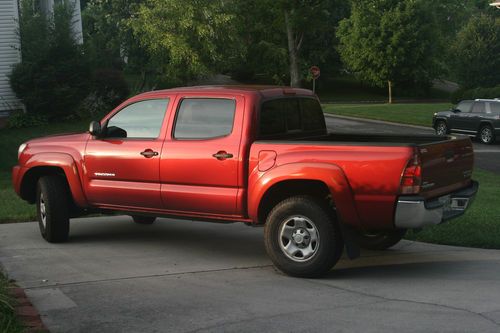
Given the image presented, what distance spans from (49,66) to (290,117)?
1968 centimetres

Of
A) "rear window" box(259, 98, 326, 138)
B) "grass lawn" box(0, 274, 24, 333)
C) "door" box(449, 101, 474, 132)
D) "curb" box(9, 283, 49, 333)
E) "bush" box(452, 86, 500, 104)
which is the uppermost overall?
"rear window" box(259, 98, 326, 138)

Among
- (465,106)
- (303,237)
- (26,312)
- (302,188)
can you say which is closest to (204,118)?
(302,188)

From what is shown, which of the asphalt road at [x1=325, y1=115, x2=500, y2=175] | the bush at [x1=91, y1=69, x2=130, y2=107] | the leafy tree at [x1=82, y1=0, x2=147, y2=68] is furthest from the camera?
the leafy tree at [x1=82, y1=0, x2=147, y2=68]

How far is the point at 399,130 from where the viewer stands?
105 ft

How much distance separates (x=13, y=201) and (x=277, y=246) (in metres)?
6.68

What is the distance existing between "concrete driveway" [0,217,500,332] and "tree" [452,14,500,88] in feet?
188

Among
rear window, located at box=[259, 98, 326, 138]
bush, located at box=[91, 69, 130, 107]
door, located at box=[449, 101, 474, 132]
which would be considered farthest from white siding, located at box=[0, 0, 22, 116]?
rear window, located at box=[259, 98, 326, 138]

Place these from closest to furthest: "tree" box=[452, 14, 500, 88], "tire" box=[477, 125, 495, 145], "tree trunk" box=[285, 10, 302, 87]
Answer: "tire" box=[477, 125, 495, 145] < "tree trunk" box=[285, 10, 302, 87] < "tree" box=[452, 14, 500, 88]

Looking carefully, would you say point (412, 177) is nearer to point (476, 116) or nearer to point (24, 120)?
point (24, 120)

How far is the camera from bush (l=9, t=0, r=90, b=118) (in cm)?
2536

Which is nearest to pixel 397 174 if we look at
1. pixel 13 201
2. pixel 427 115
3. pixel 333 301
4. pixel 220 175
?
pixel 333 301

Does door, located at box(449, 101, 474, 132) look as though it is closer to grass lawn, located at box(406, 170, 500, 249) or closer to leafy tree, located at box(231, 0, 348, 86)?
grass lawn, located at box(406, 170, 500, 249)

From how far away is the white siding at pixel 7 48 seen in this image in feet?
84.2

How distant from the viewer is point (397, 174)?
6219mm
